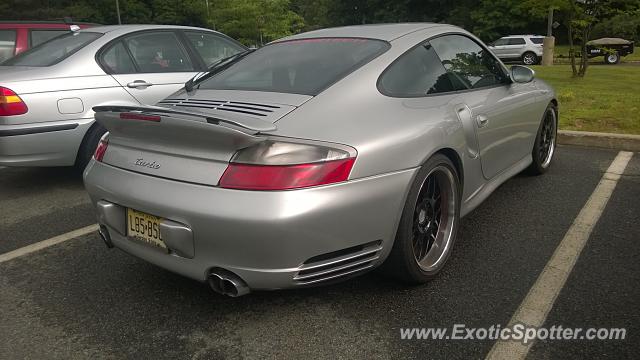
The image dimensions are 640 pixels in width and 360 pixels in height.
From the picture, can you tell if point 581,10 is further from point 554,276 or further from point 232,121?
point 232,121

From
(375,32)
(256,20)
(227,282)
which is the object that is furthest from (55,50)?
(256,20)

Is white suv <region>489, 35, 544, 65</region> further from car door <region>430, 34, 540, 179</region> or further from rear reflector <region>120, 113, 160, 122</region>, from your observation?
rear reflector <region>120, 113, 160, 122</region>

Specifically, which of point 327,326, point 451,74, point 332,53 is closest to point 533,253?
point 451,74

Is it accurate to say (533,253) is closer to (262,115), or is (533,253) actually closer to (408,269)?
(408,269)

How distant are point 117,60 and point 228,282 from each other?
346 centimetres

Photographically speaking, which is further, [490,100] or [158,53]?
[158,53]

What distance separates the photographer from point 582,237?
3260 mm

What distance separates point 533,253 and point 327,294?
1.30 metres

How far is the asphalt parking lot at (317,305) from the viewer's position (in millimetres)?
2186

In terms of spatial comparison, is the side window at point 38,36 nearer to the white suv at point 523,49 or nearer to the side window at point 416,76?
the side window at point 416,76

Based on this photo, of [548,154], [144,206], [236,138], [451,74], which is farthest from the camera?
[548,154]

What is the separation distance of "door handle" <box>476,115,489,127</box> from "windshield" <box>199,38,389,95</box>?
0.73 m

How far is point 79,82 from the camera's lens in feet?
14.6

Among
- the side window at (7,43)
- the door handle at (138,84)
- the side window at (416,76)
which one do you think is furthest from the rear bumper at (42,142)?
the side window at (7,43)
